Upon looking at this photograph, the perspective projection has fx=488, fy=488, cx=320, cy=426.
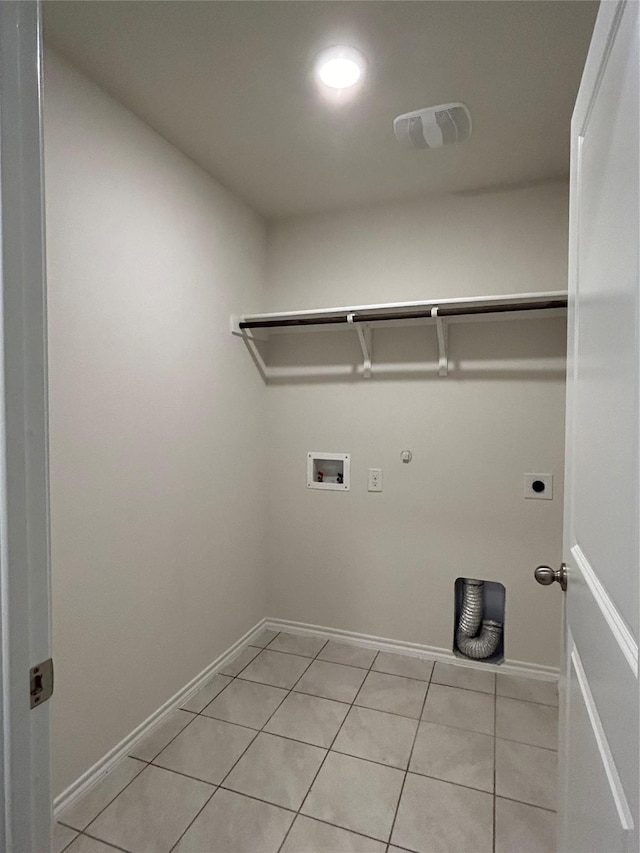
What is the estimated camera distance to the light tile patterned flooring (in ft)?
5.01

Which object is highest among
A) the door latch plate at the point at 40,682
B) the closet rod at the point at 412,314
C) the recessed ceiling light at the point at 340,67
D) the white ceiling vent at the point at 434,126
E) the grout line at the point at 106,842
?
the recessed ceiling light at the point at 340,67

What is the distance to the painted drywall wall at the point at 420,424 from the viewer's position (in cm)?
245

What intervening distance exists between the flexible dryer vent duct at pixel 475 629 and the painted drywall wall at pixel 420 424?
0.07 metres

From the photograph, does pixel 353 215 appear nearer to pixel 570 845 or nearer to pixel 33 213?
pixel 33 213

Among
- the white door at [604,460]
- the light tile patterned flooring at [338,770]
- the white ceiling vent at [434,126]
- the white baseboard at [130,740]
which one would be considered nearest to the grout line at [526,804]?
the light tile patterned flooring at [338,770]

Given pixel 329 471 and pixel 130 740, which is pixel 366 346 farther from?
pixel 130 740

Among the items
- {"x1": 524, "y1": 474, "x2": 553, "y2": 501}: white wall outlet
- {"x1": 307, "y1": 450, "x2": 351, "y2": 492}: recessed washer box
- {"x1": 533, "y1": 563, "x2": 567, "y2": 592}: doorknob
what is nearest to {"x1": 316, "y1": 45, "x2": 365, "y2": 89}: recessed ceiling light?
{"x1": 533, "y1": 563, "x2": 567, "y2": 592}: doorknob

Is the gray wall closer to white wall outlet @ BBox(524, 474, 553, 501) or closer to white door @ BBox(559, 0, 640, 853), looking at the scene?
white wall outlet @ BBox(524, 474, 553, 501)

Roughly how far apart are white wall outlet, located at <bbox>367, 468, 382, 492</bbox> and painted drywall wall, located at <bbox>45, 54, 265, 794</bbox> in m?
0.73

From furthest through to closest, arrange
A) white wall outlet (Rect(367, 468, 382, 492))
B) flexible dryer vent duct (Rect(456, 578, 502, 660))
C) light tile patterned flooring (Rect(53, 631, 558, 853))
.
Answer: white wall outlet (Rect(367, 468, 382, 492)) → flexible dryer vent duct (Rect(456, 578, 502, 660)) → light tile patterned flooring (Rect(53, 631, 558, 853))

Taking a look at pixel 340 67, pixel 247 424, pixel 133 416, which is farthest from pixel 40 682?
pixel 247 424

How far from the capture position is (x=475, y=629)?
8.55 feet

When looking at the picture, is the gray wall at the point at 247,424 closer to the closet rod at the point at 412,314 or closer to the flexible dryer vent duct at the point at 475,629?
the flexible dryer vent duct at the point at 475,629

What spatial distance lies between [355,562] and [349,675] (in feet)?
1.93
